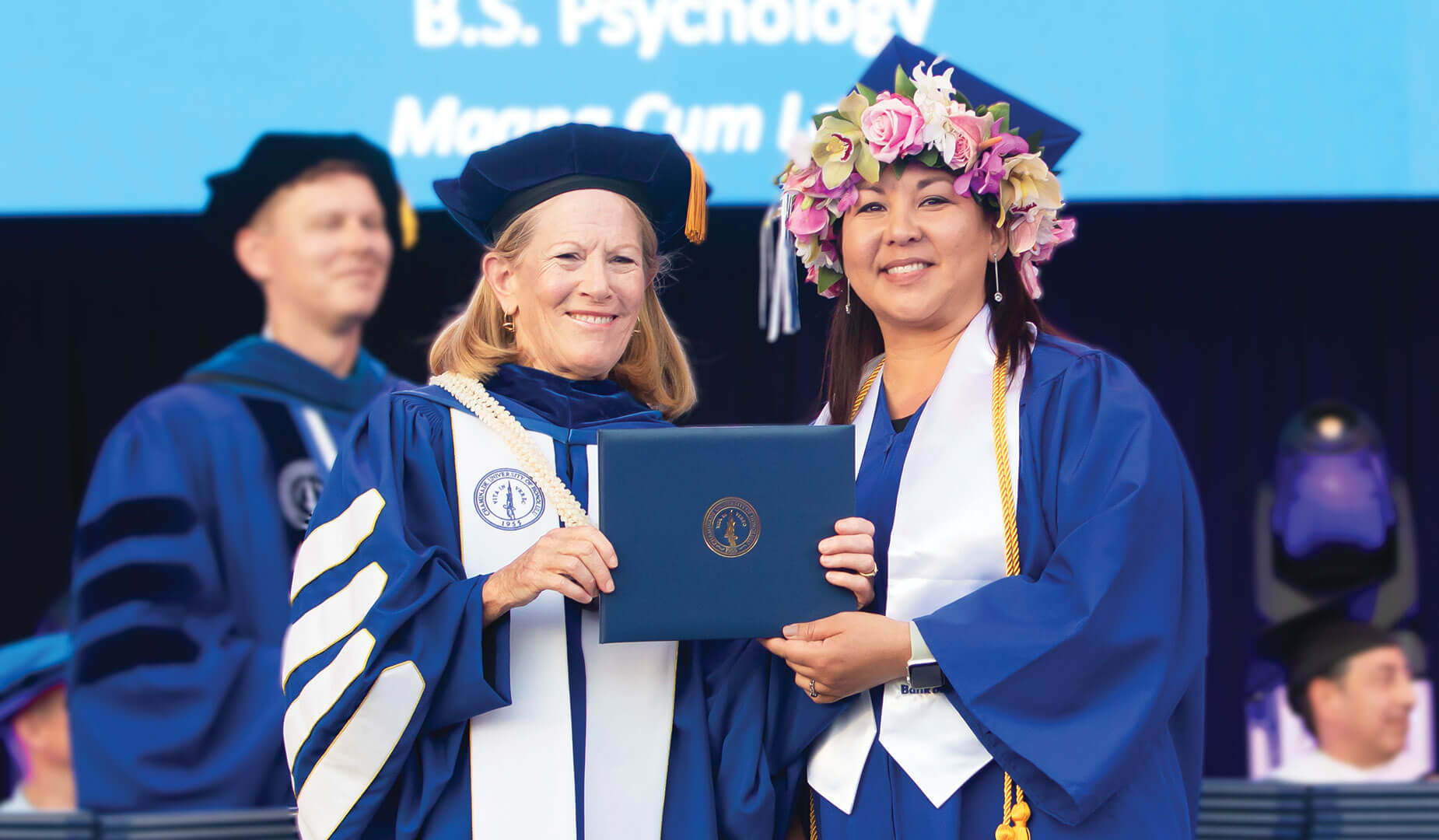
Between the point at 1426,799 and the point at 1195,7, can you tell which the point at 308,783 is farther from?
the point at 1195,7

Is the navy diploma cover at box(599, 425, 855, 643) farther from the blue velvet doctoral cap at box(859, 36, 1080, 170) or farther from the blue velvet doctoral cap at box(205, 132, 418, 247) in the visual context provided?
the blue velvet doctoral cap at box(205, 132, 418, 247)

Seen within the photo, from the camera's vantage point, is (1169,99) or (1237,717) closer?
(1169,99)

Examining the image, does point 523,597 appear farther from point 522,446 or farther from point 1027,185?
point 1027,185

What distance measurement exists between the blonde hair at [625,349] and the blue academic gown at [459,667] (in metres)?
0.10

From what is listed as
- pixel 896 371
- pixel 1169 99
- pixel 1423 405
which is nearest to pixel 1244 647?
pixel 1423 405

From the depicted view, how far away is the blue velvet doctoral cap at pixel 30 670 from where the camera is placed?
509 cm

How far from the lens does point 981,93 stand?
7.69 ft

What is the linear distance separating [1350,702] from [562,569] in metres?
4.77

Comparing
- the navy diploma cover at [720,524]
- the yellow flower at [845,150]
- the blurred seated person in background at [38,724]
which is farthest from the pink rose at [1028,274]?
the blurred seated person in background at [38,724]

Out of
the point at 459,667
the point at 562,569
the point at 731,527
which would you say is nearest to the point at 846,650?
the point at 731,527

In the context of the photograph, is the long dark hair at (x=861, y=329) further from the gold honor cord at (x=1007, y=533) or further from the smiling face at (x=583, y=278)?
the smiling face at (x=583, y=278)

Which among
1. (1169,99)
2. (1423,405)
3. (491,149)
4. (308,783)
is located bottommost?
(308,783)

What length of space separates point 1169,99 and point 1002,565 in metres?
3.36

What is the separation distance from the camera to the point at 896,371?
2297mm
